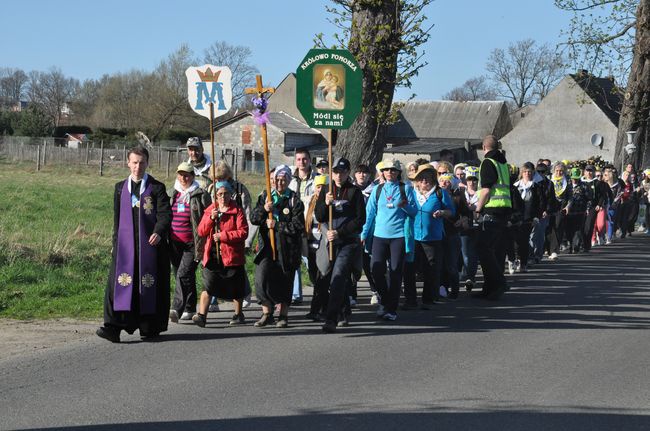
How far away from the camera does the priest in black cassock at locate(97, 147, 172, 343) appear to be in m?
9.51

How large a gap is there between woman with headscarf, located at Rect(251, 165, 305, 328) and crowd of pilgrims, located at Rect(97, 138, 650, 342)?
1 centimetres

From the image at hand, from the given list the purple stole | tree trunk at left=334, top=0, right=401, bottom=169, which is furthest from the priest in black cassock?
tree trunk at left=334, top=0, right=401, bottom=169

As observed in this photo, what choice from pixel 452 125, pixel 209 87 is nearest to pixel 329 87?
pixel 209 87

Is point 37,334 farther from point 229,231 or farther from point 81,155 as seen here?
point 81,155

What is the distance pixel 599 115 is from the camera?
6406 centimetres

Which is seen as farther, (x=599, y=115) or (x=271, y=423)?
(x=599, y=115)

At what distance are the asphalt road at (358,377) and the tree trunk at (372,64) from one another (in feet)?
18.7

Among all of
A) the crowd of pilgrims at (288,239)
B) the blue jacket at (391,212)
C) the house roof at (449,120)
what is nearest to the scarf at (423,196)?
the crowd of pilgrims at (288,239)

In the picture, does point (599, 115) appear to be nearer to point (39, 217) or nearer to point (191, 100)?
point (39, 217)

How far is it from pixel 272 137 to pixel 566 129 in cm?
2064

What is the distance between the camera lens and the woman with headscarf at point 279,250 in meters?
10.6

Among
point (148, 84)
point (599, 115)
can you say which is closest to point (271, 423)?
point (599, 115)

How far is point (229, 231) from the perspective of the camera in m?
10.4

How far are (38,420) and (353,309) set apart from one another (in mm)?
6040
